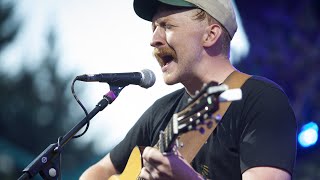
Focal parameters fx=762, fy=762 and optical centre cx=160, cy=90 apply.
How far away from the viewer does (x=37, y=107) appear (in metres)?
27.1

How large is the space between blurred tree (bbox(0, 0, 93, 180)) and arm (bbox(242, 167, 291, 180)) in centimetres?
1961

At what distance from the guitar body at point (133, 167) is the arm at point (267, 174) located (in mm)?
814

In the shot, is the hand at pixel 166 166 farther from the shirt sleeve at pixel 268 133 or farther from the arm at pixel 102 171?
the arm at pixel 102 171

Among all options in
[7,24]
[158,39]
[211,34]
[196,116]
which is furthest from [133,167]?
[7,24]

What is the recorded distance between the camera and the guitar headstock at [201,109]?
3.18 meters

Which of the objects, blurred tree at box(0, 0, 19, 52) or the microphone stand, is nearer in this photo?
the microphone stand

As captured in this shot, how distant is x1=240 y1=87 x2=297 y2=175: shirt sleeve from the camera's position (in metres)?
3.73

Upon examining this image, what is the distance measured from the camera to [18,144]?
24047mm

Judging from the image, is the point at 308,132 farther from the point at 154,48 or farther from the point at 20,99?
the point at 20,99

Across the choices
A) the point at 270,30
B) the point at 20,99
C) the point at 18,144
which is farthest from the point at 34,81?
the point at 270,30

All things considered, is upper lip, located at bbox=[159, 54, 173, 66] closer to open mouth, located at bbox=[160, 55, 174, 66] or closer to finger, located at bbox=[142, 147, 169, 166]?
open mouth, located at bbox=[160, 55, 174, 66]

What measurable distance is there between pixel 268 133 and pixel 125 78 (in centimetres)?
88

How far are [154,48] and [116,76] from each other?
0.31 metres

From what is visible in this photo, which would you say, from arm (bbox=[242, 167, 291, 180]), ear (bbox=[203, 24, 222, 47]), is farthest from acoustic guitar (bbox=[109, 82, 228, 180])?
ear (bbox=[203, 24, 222, 47])
